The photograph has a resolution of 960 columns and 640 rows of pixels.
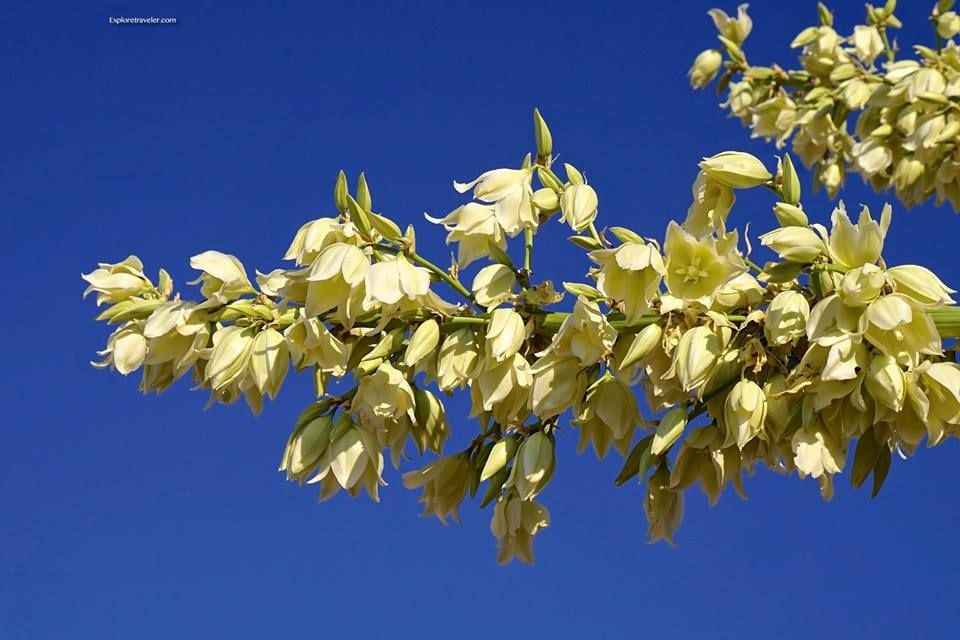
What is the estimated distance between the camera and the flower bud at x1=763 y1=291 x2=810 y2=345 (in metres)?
1.46

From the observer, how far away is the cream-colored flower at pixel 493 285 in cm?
160

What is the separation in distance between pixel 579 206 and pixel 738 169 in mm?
251

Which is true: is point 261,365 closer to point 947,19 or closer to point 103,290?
point 103,290

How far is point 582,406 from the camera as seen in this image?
1619 millimetres

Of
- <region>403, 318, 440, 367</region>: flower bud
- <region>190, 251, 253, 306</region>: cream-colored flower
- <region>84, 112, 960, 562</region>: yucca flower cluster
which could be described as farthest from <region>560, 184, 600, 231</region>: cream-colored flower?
<region>190, 251, 253, 306</region>: cream-colored flower

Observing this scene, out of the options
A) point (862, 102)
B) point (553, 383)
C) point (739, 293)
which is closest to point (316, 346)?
point (553, 383)

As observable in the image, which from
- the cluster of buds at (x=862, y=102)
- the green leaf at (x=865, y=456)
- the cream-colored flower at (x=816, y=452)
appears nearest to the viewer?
the cream-colored flower at (x=816, y=452)

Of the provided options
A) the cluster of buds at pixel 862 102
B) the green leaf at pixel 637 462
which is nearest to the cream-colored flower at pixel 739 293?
the green leaf at pixel 637 462

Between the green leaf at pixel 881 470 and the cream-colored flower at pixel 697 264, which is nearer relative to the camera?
the cream-colored flower at pixel 697 264

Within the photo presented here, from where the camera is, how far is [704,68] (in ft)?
12.0

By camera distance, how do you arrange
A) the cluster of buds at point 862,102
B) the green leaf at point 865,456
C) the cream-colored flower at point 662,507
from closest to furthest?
the green leaf at point 865,456, the cream-colored flower at point 662,507, the cluster of buds at point 862,102

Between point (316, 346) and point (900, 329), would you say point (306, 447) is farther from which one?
point (900, 329)

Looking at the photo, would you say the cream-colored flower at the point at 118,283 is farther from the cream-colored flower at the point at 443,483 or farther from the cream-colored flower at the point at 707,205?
the cream-colored flower at the point at 707,205

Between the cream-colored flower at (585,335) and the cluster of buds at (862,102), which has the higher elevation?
the cluster of buds at (862,102)
